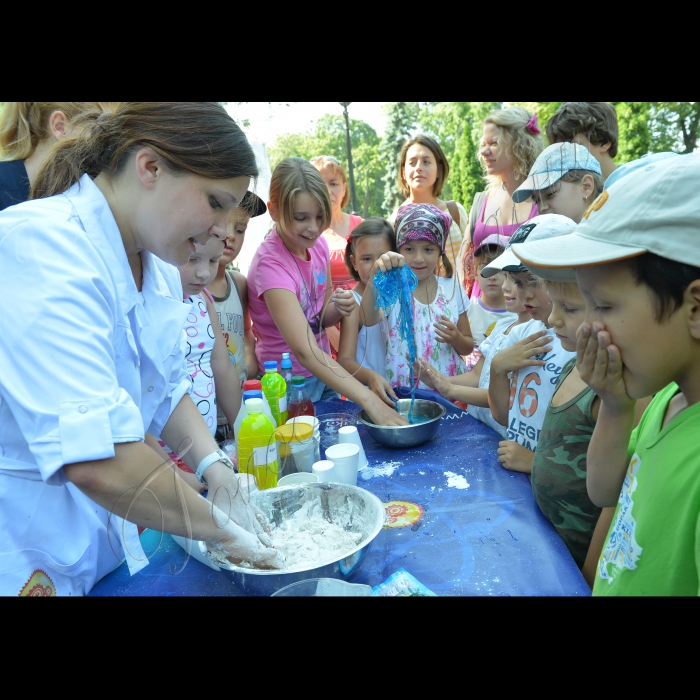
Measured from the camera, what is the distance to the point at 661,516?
42.6 inches

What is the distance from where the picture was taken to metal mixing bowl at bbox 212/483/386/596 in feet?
4.24

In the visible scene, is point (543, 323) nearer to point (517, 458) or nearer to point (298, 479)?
point (517, 458)

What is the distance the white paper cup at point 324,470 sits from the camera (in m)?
1.90

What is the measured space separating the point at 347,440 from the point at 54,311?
4.78 feet

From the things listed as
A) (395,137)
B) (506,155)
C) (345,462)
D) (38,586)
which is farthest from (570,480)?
(395,137)

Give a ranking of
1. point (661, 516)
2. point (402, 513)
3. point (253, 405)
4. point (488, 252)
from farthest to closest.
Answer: point (488, 252)
point (253, 405)
point (402, 513)
point (661, 516)

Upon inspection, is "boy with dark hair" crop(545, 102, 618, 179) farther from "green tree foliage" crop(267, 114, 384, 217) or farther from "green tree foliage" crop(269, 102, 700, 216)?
"green tree foliage" crop(267, 114, 384, 217)

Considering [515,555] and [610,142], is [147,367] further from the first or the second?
[610,142]

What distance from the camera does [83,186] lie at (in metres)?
1.36

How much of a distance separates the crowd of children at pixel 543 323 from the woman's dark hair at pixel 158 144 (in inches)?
24.8

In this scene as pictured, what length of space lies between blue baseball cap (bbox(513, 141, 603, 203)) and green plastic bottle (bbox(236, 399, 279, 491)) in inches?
79.6

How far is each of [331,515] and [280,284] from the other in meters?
1.65

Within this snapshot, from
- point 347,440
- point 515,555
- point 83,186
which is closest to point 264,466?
point 347,440

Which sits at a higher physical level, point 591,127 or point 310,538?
point 591,127
